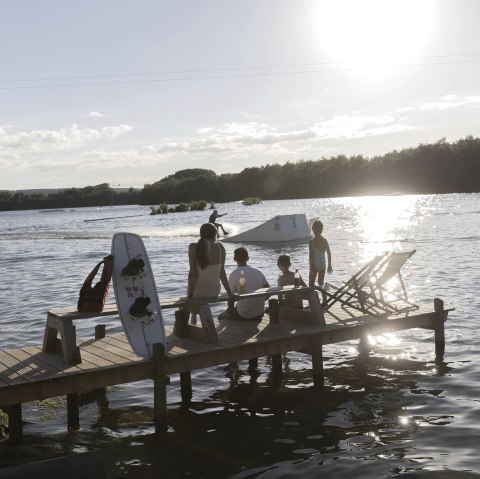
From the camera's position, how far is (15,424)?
30.5ft

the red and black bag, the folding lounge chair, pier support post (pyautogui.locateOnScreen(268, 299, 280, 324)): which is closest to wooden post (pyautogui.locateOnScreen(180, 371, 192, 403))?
pier support post (pyautogui.locateOnScreen(268, 299, 280, 324))

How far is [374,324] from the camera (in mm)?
11523

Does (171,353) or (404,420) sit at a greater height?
(171,353)

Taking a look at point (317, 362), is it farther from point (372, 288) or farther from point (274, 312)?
point (372, 288)

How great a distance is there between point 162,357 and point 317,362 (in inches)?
124

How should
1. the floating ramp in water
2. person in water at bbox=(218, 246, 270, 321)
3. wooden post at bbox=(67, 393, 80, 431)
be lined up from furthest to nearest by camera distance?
the floating ramp in water → person in water at bbox=(218, 246, 270, 321) → wooden post at bbox=(67, 393, 80, 431)

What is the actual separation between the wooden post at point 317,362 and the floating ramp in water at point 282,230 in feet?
111

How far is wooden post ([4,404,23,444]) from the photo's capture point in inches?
365

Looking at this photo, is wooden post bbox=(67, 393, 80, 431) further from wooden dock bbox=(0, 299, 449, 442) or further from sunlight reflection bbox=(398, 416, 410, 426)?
sunlight reflection bbox=(398, 416, 410, 426)

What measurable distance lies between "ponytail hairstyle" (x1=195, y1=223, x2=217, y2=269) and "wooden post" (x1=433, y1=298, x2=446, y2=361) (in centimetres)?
470

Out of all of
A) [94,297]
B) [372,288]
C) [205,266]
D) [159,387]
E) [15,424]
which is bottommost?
[15,424]

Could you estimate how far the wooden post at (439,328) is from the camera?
1257 centimetres

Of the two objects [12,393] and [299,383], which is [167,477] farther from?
[299,383]

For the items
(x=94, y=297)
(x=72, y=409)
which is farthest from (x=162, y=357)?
(x=72, y=409)
